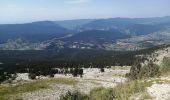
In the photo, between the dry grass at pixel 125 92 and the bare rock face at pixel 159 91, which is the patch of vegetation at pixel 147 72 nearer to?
the dry grass at pixel 125 92

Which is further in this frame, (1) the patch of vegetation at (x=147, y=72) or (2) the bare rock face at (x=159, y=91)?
(1) the patch of vegetation at (x=147, y=72)

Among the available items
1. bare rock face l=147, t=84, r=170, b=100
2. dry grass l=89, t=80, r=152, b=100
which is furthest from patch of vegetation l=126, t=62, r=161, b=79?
bare rock face l=147, t=84, r=170, b=100

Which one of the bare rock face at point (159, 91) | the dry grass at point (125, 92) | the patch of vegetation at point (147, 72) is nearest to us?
the bare rock face at point (159, 91)

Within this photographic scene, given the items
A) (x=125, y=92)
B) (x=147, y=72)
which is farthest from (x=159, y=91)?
(x=147, y=72)

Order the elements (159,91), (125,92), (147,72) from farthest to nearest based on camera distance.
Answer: (147,72) < (125,92) < (159,91)

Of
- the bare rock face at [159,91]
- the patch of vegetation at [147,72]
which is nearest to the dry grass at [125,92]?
the bare rock face at [159,91]

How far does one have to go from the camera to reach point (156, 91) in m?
40.0

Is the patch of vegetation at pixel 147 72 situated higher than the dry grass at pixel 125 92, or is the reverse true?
the dry grass at pixel 125 92

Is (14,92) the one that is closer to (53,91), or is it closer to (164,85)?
(53,91)

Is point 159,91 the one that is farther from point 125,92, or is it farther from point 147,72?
point 147,72

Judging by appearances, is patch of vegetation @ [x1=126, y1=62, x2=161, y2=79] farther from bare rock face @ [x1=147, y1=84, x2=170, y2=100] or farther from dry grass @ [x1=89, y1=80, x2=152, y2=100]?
bare rock face @ [x1=147, y1=84, x2=170, y2=100]

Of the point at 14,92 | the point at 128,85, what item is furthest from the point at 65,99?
the point at 14,92

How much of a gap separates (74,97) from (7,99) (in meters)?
22.5

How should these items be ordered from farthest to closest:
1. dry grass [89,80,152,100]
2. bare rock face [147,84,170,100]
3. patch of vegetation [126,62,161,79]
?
patch of vegetation [126,62,161,79] < dry grass [89,80,152,100] < bare rock face [147,84,170,100]
